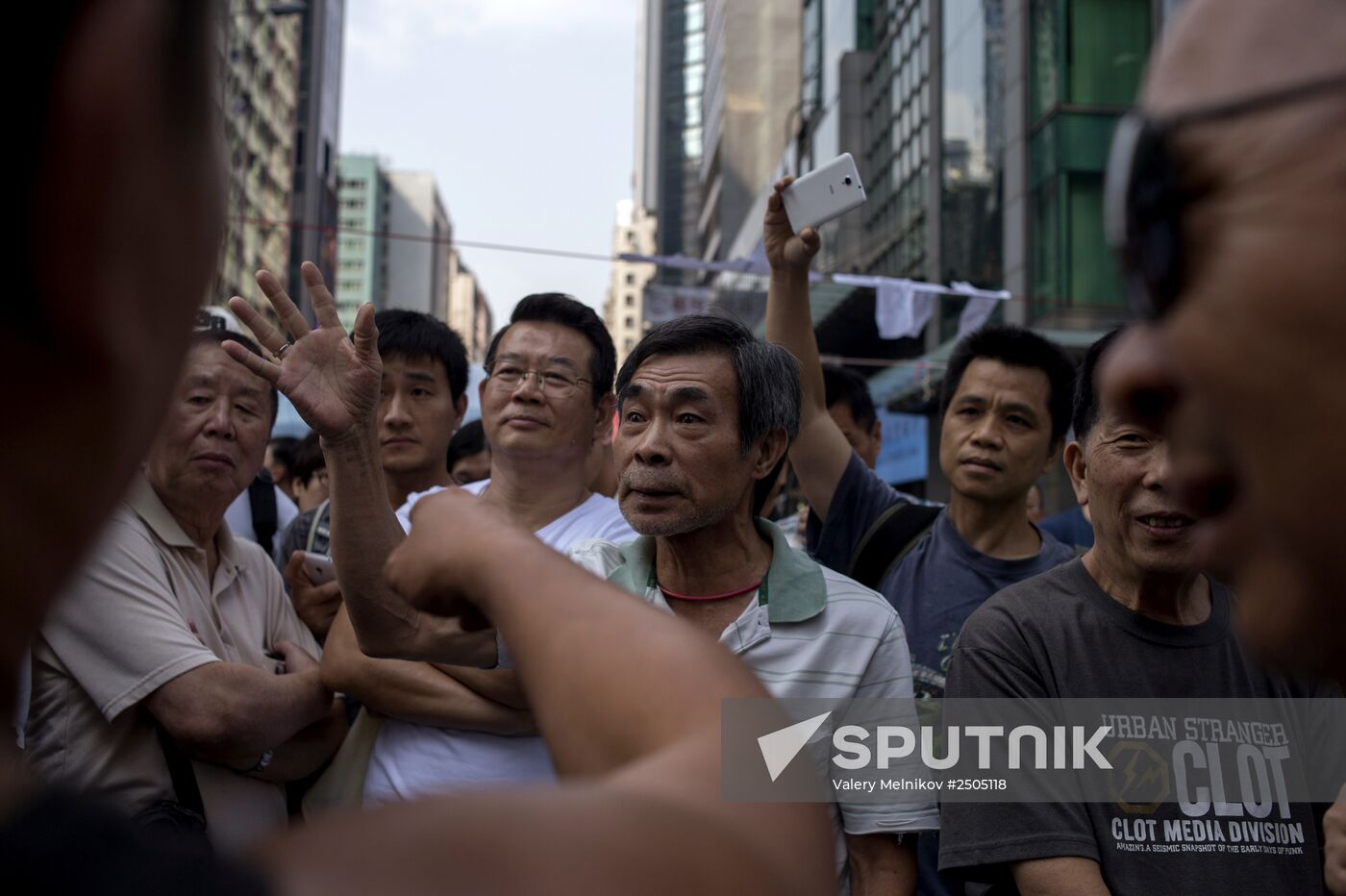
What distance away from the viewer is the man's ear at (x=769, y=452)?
3.37 meters

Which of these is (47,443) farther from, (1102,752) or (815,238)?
(815,238)

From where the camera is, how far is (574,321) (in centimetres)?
414

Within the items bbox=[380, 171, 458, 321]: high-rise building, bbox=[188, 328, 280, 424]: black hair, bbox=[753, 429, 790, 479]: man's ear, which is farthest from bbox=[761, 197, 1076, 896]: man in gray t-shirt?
bbox=[380, 171, 458, 321]: high-rise building

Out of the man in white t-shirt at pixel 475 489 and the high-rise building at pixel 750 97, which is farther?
the high-rise building at pixel 750 97

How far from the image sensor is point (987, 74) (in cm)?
1828

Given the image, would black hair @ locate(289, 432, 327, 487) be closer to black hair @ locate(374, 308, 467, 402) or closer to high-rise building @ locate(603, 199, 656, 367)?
black hair @ locate(374, 308, 467, 402)

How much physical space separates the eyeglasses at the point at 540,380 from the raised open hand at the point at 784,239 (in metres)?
0.81

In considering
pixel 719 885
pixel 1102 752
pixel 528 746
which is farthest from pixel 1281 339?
pixel 528 746

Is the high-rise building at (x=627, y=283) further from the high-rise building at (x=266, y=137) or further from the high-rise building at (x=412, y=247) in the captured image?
the high-rise building at (x=266, y=137)

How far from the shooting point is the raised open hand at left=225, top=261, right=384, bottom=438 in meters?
2.67

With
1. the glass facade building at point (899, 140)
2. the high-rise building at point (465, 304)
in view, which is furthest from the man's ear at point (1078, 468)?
the high-rise building at point (465, 304)

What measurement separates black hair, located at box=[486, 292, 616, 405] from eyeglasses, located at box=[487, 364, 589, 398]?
0.11 meters
